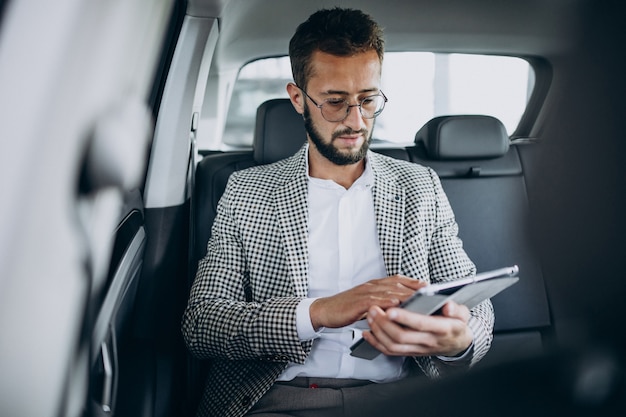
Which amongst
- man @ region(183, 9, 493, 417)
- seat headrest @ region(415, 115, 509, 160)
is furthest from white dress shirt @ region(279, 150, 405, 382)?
seat headrest @ region(415, 115, 509, 160)

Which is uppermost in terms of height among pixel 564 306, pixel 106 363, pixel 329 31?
pixel 329 31

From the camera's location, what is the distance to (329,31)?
160cm

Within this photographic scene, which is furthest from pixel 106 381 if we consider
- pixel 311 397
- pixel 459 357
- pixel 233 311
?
pixel 459 357

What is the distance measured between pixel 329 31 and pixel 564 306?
1.27m

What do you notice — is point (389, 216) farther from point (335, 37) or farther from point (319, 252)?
point (335, 37)

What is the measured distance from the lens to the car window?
2.51m

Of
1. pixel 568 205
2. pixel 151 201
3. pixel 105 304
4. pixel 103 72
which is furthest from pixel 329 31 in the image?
pixel 568 205

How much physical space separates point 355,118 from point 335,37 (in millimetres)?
209

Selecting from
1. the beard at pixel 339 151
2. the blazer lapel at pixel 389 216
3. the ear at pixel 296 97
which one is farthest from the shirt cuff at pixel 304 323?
the ear at pixel 296 97

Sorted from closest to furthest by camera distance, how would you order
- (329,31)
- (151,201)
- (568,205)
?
1. (568,205)
2. (329,31)
3. (151,201)

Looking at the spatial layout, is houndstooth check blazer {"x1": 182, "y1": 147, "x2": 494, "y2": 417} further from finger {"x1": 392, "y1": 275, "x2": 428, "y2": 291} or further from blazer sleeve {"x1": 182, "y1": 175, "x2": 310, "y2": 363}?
finger {"x1": 392, "y1": 275, "x2": 428, "y2": 291}

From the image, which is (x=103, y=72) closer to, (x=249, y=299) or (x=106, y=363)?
(x=106, y=363)

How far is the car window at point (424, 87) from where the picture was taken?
8.24ft

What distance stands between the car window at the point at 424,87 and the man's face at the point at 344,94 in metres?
0.90
